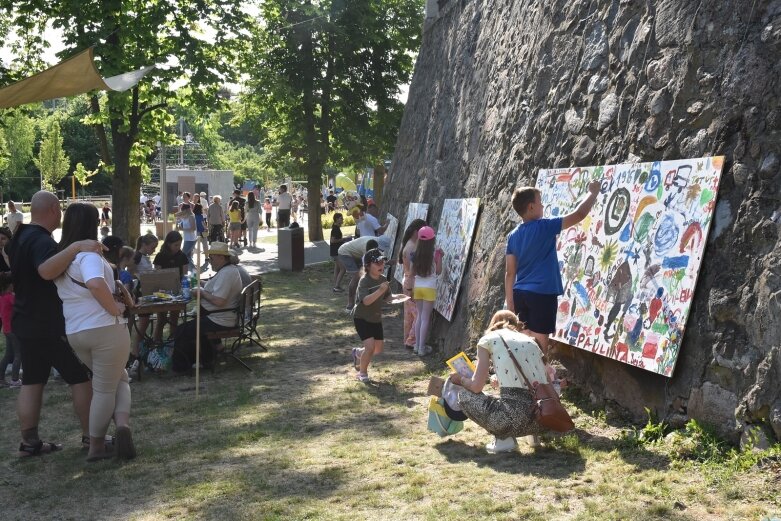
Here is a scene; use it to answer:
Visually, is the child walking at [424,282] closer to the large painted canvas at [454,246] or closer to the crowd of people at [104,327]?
the large painted canvas at [454,246]

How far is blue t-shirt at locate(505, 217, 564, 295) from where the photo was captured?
695 centimetres

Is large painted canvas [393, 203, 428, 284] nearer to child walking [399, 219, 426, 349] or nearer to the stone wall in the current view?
the stone wall

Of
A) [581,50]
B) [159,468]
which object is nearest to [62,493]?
[159,468]

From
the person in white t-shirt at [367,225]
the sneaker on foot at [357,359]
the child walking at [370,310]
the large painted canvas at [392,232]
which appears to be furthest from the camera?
the person in white t-shirt at [367,225]

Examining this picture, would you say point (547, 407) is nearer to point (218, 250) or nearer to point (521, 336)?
point (521, 336)

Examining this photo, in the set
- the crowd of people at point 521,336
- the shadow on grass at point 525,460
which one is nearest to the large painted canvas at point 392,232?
the crowd of people at point 521,336

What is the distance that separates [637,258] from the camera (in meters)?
6.79

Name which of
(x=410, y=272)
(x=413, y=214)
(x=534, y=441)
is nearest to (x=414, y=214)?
(x=413, y=214)

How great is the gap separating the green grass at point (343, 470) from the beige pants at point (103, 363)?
39 centimetres

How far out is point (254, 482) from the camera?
6.12m

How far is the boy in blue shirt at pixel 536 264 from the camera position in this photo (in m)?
6.95

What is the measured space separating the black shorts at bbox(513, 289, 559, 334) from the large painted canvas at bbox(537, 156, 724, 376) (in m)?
0.45

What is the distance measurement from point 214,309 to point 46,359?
366cm

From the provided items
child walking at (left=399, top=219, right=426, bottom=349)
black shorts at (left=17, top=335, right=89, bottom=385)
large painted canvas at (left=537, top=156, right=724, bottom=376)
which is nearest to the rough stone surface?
large painted canvas at (left=537, top=156, right=724, bottom=376)
